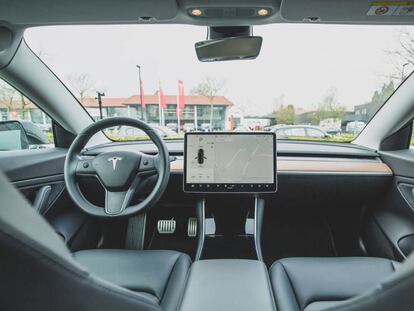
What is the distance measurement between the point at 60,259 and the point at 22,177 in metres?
1.51

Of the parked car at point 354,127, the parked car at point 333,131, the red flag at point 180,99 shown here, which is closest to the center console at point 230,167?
the red flag at point 180,99

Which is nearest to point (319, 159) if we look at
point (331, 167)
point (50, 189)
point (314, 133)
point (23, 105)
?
point (331, 167)

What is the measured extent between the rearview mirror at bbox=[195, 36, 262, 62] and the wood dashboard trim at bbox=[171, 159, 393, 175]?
749mm

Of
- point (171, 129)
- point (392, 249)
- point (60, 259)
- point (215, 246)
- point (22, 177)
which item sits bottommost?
point (392, 249)

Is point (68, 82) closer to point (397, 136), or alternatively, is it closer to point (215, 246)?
point (215, 246)

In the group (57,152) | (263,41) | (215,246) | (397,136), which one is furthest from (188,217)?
(397,136)

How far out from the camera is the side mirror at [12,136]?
1842 mm

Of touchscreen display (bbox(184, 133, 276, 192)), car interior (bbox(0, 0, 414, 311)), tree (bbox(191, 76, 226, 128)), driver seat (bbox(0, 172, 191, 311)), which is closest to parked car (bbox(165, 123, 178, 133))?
car interior (bbox(0, 0, 414, 311))

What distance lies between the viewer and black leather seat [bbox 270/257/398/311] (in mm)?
1170

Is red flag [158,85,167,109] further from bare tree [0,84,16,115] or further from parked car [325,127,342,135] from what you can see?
parked car [325,127,342,135]

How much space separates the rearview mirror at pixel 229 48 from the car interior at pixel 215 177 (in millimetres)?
11

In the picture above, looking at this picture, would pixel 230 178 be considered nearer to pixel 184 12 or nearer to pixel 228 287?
pixel 228 287

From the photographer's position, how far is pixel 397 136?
6.56 feet

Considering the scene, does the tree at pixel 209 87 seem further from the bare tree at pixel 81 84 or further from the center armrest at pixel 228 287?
the center armrest at pixel 228 287
